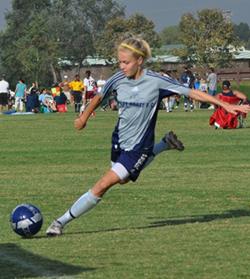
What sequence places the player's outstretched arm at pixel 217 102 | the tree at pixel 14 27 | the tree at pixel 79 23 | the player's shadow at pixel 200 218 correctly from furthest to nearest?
the tree at pixel 79 23 → the tree at pixel 14 27 → the player's shadow at pixel 200 218 → the player's outstretched arm at pixel 217 102

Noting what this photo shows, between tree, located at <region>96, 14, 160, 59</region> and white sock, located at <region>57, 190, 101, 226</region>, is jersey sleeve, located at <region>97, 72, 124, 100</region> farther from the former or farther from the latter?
tree, located at <region>96, 14, 160, 59</region>

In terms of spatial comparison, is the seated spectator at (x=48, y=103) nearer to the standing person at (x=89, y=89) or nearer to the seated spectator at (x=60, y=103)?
the seated spectator at (x=60, y=103)

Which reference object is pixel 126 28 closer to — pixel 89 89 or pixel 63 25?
pixel 63 25

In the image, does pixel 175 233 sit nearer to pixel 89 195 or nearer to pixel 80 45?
pixel 89 195

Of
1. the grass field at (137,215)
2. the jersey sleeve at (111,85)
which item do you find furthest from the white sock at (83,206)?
the jersey sleeve at (111,85)

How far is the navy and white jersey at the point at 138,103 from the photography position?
35.5 feet

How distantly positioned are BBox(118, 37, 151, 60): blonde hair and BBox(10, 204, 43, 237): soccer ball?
6.26 ft

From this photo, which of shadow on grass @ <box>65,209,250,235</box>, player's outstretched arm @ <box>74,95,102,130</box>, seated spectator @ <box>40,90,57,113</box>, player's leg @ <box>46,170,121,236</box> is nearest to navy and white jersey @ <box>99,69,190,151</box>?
player's outstretched arm @ <box>74,95,102,130</box>

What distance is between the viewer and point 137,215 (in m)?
12.4

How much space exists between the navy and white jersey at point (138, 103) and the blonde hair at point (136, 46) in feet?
0.96

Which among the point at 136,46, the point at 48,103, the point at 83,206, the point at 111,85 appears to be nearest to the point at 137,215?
the point at 83,206

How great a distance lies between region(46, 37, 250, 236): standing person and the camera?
10.6 m

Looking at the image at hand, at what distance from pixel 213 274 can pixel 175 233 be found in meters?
2.36

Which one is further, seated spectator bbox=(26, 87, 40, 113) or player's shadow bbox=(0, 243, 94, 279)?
seated spectator bbox=(26, 87, 40, 113)
